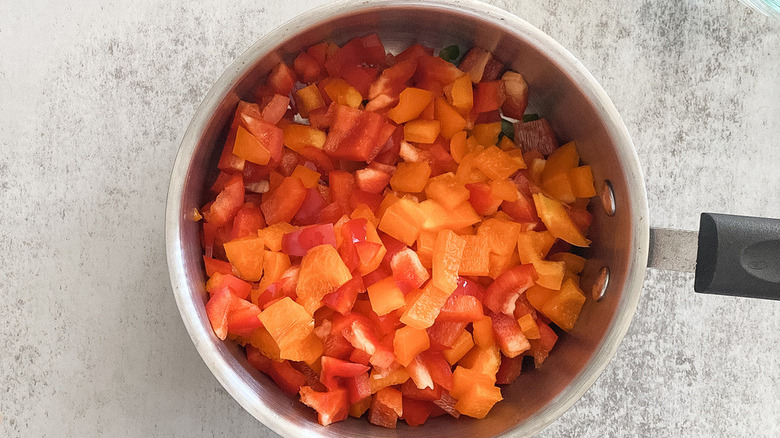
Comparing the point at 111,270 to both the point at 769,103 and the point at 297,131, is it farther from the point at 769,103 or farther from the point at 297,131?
the point at 769,103

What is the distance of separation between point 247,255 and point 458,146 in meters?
0.41

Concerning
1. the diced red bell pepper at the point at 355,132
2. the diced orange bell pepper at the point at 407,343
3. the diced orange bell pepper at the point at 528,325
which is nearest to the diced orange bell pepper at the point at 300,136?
the diced red bell pepper at the point at 355,132

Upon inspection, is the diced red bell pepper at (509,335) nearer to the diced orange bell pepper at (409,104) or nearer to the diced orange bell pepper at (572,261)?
the diced orange bell pepper at (572,261)

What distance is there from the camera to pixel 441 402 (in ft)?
3.67

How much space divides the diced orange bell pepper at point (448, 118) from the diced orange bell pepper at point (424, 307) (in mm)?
287

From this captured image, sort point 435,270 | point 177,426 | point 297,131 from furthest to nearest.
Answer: point 177,426
point 297,131
point 435,270

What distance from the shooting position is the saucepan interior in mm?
970

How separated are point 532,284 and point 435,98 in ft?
1.22

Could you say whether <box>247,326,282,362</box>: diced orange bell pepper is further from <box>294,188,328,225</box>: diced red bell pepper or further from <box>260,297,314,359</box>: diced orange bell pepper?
<box>294,188,328,225</box>: diced red bell pepper

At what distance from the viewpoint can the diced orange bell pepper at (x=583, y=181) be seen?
3.71ft

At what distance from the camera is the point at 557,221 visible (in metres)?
1.11

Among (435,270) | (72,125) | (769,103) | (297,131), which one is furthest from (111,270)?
(769,103)

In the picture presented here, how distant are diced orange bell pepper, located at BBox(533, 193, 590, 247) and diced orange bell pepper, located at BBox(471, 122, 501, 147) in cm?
14

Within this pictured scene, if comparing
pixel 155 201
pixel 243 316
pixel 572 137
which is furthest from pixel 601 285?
pixel 155 201
